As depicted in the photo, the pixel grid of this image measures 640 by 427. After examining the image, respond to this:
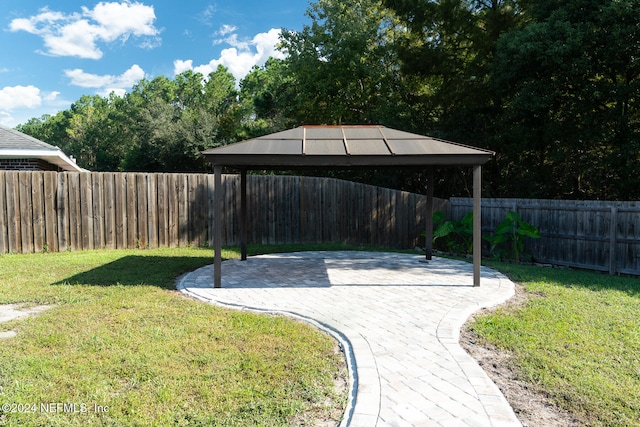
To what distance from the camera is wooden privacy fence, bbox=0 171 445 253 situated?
976cm

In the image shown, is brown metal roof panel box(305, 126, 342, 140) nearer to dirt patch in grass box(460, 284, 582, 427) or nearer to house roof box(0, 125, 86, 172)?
dirt patch in grass box(460, 284, 582, 427)

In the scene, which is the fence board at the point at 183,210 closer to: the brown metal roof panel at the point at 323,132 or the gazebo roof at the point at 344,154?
the brown metal roof panel at the point at 323,132

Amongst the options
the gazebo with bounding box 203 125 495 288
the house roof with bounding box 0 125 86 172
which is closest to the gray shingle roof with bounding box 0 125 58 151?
the house roof with bounding box 0 125 86 172

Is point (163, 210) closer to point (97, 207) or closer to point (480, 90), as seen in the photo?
point (97, 207)

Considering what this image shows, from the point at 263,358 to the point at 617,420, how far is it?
260 cm

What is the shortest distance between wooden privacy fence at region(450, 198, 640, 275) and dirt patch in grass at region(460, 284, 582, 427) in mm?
6006

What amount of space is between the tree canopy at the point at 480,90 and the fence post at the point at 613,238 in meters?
3.23

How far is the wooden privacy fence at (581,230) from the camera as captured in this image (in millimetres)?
8297

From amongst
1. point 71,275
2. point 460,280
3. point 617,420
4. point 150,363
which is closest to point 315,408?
point 150,363

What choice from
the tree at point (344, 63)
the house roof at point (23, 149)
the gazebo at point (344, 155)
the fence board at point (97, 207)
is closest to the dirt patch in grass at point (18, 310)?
the gazebo at point (344, 155)

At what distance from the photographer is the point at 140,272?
7.46m

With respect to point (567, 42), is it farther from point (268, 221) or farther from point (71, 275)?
point (71, 275)

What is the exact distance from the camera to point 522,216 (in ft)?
34.0

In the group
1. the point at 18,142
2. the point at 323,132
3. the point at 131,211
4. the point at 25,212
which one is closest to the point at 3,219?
the point at 25,212
